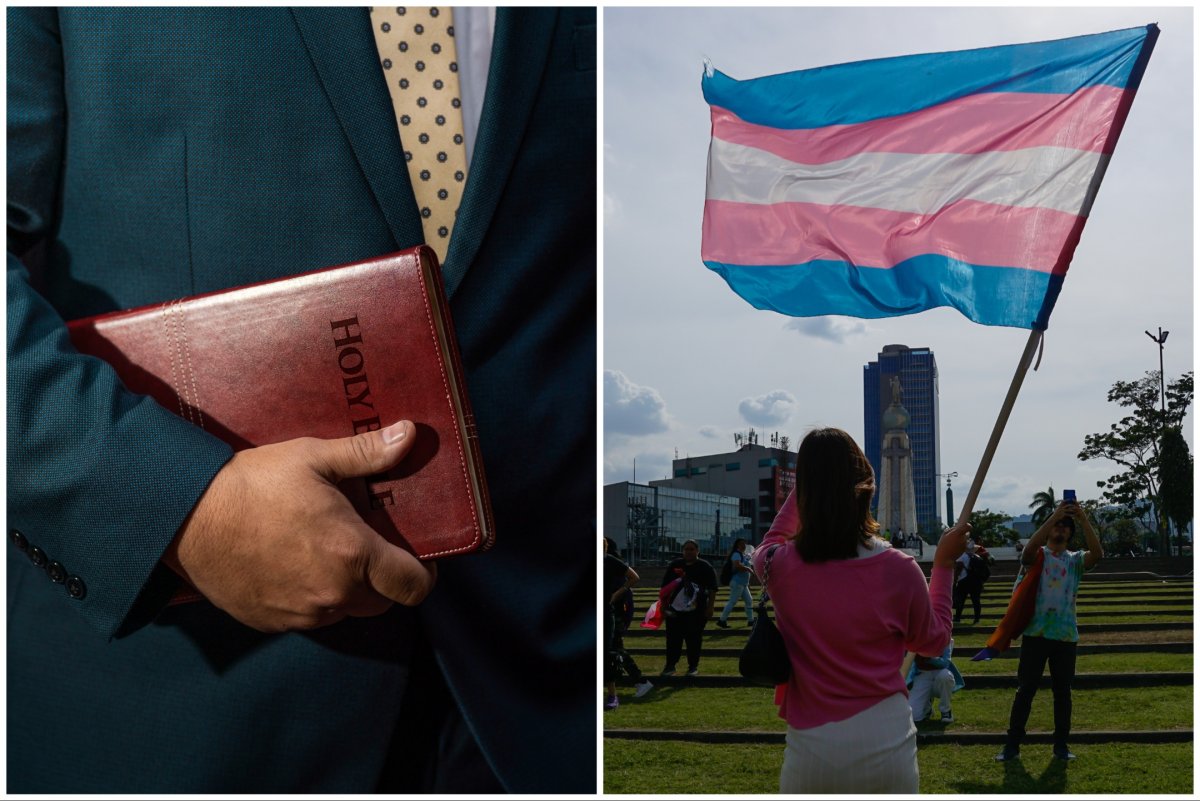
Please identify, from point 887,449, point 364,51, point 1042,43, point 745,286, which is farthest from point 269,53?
point 887,449

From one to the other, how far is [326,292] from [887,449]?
4807 cm

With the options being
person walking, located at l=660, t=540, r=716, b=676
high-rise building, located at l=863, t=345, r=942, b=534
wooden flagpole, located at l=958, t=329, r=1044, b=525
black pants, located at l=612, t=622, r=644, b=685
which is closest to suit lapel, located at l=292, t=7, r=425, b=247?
wooden flagpole, located at l=958, t=329, r=1044, b=525

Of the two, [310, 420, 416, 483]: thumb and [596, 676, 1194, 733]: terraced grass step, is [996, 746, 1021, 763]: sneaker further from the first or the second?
[310, 420, 416, 483]: thumb

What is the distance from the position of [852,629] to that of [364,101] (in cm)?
185

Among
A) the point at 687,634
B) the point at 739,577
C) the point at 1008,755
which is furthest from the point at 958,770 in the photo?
the point at 739,577

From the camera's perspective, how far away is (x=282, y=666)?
1.75m

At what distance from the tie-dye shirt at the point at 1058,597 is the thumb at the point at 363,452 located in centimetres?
566

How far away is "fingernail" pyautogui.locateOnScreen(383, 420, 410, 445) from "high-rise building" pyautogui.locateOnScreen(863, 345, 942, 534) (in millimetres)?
101076

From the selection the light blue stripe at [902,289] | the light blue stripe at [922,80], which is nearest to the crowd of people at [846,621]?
the light blue stripe at [902,289]

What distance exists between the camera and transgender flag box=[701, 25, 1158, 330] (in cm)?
405

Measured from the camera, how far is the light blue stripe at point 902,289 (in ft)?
13.0

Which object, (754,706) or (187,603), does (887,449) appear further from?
(187,603)

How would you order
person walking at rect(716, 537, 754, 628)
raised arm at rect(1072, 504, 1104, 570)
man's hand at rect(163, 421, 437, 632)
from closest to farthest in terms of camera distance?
man's hand at rect(163, 421, 437, 632)
raised arm at rect(1072, 504, 1104, 570)
person walking at rect(716, 537, 754, 628)

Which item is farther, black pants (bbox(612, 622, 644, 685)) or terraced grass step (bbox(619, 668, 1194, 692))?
black pants (bbox(612, 622, 644, 685))
